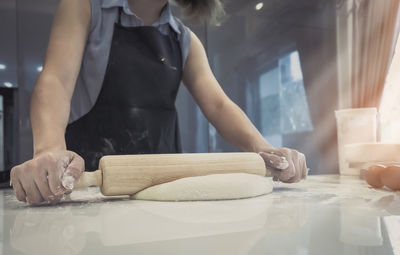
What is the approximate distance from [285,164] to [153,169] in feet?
1.13

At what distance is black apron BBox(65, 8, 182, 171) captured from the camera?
3.79ft

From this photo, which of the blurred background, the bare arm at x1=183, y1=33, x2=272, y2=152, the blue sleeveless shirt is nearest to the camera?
the blue sleeveless shirt

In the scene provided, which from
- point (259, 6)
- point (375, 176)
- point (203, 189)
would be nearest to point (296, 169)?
point (375, 176)

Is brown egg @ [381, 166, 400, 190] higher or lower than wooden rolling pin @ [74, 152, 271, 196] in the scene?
lower

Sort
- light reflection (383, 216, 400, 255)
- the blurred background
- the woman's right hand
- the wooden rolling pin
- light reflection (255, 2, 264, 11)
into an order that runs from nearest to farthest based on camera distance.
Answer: light reflection (383, 216, 400, 255) → the woman's right hand → the wooden rolling pin → the blurred background → light reflection (255, 2, 264, 11)

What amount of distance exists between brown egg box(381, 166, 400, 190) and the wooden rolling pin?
28 cm

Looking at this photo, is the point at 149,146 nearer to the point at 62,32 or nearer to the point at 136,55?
the point at 136,55

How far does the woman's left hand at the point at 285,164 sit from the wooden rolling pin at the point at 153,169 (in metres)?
0.05

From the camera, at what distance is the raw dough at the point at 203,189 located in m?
0.71

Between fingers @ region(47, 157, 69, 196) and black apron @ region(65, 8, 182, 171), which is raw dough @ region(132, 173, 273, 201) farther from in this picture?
black apron @ region(65, 8, 182, 171)

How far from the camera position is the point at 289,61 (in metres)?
2.70

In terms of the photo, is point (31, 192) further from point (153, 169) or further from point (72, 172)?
point (153, 169)

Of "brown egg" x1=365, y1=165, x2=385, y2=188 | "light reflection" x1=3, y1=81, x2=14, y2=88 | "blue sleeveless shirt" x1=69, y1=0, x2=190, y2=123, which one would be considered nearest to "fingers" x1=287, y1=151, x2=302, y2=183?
"brown egg" x1=365, y1=165, x2=385, y2=188

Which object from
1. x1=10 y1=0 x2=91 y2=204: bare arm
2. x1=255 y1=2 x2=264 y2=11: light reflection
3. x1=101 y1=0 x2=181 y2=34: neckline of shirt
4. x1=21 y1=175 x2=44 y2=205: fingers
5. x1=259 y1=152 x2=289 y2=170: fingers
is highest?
x1=255 y1=2 x2=264 y2=11: light reflection
